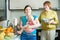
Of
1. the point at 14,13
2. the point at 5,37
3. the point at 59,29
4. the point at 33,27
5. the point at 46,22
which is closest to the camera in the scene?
the point at 5,37

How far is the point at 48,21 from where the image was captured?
3.07m

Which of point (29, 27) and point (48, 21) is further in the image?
point (48, 21)

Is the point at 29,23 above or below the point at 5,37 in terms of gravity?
above

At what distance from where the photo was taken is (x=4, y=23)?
265 centimetres

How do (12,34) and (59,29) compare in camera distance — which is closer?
(12,34)

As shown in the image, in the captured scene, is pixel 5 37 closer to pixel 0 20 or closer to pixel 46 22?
pixel 0 20

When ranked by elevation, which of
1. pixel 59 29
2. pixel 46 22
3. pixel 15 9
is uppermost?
pixel 15 9

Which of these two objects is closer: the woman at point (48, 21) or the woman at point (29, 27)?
the woman at point (29, 27)

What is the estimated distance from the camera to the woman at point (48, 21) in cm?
310

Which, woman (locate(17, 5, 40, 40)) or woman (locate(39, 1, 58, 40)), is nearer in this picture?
woman (locate(17, 5, 40, 40))

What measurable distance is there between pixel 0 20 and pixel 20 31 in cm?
69

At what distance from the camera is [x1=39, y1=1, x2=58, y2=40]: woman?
3100mm

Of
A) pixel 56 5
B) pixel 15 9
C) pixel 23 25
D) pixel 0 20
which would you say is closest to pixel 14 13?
pixel 15 9

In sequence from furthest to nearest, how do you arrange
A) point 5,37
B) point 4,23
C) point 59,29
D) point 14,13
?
point 14,13
point 59,29
point 4,23
point 5,37
